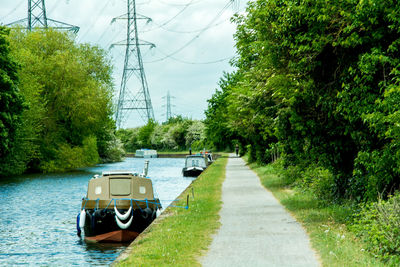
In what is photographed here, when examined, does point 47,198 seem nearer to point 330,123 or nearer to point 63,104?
point 330,123

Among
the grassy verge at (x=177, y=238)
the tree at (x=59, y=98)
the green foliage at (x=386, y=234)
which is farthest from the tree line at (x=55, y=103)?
the green foliage at (x=386, y=234)

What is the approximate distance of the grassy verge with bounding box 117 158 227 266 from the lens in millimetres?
8747

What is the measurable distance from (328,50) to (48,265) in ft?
29.1

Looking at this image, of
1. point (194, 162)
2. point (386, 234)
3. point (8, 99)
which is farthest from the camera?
point (194, 162)

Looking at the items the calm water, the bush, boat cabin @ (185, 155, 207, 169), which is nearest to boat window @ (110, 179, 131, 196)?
the calm water

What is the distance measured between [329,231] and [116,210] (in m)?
6.86

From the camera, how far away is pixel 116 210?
589 inches

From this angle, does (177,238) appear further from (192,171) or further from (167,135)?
(167,135)

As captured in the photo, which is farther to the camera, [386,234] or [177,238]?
[177,238]

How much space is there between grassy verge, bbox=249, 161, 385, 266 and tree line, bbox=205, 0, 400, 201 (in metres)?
0.75

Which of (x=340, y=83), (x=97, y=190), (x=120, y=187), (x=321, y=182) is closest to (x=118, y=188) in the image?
(x=120, y=187)

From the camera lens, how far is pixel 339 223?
11805mm

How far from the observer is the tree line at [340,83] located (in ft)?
31.3

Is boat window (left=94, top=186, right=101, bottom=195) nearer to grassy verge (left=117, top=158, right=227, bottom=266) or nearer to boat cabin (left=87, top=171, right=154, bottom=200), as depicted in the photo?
boat cabin (left=87, top=171, right=154, bottom=200)
